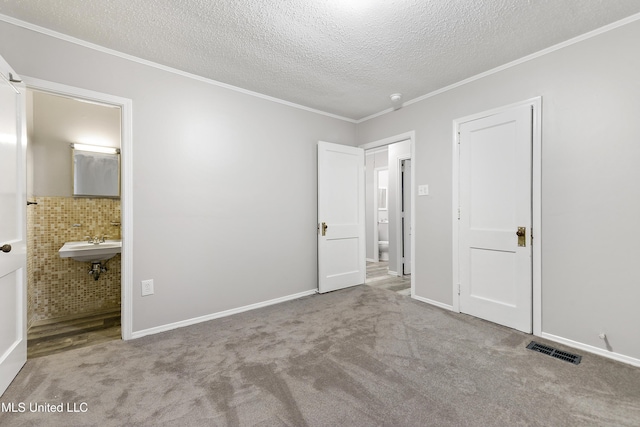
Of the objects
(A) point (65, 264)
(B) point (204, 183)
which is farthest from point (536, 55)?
(A) point (65, 264)

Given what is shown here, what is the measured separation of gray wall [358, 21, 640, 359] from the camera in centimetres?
203

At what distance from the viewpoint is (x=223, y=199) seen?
302 centimetres

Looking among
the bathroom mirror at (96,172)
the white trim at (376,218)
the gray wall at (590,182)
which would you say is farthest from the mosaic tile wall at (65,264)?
the white trim at (376,218)

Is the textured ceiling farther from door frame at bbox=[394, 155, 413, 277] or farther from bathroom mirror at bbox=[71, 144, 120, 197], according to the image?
door frame at bbox=[394, 155, 413, 277]

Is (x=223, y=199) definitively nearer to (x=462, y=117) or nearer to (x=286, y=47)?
(x=286, y=47)

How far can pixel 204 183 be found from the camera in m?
2.89

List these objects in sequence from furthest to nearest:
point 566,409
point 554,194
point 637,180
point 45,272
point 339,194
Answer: point 339,194
point 45,272
point 554,194
point 637,180
point 566,409

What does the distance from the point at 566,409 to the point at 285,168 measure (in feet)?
10.3

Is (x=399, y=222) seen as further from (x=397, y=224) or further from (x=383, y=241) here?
(x=383, y=241)

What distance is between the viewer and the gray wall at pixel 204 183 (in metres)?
2.41

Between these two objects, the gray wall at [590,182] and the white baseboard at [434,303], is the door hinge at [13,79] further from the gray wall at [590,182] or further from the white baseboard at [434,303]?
the white baseboard at [434,303]

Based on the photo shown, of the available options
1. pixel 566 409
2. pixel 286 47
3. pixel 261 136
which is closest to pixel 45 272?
pixel 261 136

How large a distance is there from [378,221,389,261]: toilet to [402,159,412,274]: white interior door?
5.00 ft

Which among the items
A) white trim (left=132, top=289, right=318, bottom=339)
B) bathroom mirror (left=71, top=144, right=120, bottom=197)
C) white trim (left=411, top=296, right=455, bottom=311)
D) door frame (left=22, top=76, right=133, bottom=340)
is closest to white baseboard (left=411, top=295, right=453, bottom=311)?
white trim (left=411, top=296, right=455, bottom=311)
